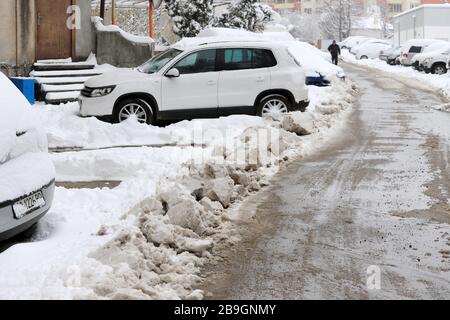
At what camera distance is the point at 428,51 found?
3466 cm

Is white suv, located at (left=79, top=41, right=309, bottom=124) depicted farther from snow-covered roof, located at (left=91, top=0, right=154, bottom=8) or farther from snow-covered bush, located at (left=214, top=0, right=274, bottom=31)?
snow-covered bush, located at (left=214, top=0, right=274, bottom=31)

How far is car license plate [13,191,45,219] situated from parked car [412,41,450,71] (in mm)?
29656

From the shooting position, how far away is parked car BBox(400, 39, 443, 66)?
37.4 meters

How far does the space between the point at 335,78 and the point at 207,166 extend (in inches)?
591

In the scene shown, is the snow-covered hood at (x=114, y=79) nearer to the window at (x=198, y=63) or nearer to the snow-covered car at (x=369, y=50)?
the window at (x=198, y=63)

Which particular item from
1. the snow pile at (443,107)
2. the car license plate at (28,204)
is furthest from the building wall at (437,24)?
the car license plate at (28,204)

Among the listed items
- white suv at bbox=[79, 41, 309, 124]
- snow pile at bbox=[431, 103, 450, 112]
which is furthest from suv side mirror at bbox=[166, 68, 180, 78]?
snow pile at bbox=[431, 103, 450, 112]

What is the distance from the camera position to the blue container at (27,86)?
52.0 ft

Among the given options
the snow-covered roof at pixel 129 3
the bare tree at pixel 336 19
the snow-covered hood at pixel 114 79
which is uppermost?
the bare tree at pixel 336 19

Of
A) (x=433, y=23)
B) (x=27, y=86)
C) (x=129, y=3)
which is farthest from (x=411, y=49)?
(x=27, y=86)

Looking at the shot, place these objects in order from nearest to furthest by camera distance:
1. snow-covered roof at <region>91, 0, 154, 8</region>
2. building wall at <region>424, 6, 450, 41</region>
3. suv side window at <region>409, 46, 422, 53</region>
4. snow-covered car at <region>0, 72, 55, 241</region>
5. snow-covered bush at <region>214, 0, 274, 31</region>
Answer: snow-covered car at <region>0, 72, 55, 241</region>
snow-covered roof at <region>91, 0, 154, 8</region>
snow-covered bush at <region>214, 0, 274, 31</region>
suv side window at <region>409, 46, 422, 53</region>
building wall at <region>424, 6, 450, 41</region>

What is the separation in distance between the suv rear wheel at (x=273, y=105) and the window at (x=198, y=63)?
123 cm

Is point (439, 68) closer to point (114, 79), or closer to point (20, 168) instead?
point (114, 79)

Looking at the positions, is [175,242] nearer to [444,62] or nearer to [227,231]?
[227,231]
